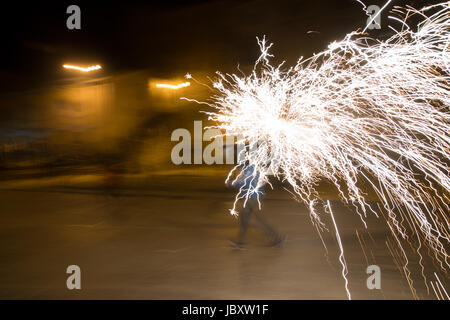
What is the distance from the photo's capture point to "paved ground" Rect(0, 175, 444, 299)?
421cm

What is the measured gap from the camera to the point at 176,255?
5.43m

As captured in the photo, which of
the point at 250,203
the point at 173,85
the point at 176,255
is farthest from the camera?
the point at 173,85

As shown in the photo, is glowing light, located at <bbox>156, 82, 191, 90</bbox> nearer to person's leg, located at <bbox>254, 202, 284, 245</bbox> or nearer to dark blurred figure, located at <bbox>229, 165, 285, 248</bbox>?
dark blurred figure, located at <bbox>229, 165, 285, 248</bbox>

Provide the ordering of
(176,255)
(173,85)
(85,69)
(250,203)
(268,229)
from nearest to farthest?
(176,255), (250,203), (268,229), (173,85), (85,69)

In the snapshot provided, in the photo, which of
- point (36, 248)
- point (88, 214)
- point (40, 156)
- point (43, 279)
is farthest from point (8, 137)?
point (43, 279)

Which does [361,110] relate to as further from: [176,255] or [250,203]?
[176,255]

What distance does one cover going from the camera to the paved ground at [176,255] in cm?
421

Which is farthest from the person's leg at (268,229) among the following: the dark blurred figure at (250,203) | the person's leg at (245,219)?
the person's leg at (245,219)

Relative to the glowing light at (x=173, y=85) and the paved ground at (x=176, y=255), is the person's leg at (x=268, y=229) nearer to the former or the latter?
the paved ground at (x=176, y=255)

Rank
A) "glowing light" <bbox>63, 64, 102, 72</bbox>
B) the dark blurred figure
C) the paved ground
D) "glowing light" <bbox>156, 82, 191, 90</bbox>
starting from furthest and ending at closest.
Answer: "glowing light" <bbox>63, 64, 102, 72</bbox> < "glowing light" <bbox>156, 82, 191, 90</bbox> < the dark blurred figure < the paved ground

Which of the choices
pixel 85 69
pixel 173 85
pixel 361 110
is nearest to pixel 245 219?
pixel 361 110

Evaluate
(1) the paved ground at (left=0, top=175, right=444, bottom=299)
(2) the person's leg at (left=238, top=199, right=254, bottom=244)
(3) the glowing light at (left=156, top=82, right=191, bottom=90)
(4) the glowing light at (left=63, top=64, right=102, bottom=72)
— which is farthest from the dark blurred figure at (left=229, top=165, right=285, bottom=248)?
(4) the glowing light at (left=63, top=64, right=102, bottom=72)

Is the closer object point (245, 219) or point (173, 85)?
point (245, 219)

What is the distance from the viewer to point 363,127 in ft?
21.6
